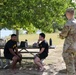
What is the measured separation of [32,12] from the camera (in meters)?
9.29

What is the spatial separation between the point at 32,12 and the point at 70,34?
333cm

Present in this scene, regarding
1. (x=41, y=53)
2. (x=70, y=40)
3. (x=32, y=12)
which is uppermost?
(x=32, y=12)

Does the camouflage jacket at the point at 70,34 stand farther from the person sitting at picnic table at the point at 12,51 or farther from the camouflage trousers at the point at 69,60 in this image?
the person sitting at picnic table at the point at 12,51

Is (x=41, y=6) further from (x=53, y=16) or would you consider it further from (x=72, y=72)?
(x=72, y=72)

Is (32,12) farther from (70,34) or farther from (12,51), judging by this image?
(70,34)

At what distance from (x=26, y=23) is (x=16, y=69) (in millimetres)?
1696

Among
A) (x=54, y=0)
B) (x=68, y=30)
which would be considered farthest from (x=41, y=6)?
(x=68, y=30)

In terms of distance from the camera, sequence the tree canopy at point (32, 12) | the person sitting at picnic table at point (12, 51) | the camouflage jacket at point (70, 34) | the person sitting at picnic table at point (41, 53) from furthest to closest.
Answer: the tree canopy at point (32, 12) < the person sitting at picnic table at point (12, 51) < the person sitting at picnic table at point (41, 53) < the camouflage jacket at point (70, 34)

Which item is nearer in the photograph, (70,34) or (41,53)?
(70,34)

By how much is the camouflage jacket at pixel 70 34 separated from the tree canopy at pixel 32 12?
10.5ft

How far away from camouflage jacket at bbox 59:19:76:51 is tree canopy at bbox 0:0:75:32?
319cm

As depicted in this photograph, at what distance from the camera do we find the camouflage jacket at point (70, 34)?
6098mm

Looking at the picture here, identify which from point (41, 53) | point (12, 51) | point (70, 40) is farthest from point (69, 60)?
point (12, 51)

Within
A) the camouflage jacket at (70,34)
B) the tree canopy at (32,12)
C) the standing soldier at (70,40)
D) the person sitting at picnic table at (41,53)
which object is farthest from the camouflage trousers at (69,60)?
the tree canopy at (32,12)
